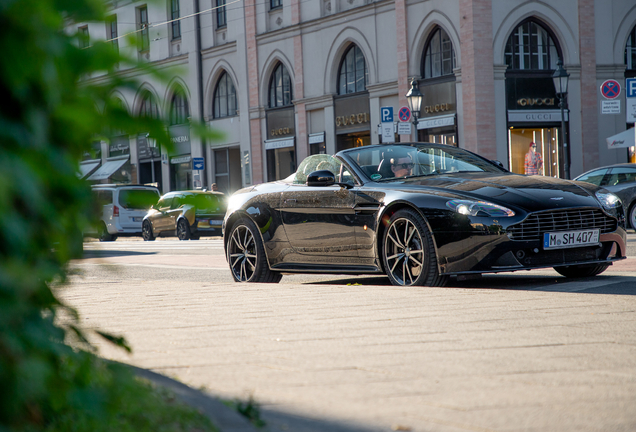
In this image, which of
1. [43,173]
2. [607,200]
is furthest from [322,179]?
[43,173]

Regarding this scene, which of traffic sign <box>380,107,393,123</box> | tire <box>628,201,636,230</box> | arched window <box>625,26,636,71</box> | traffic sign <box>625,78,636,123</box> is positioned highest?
arched window <box>625,26,636,71</box>

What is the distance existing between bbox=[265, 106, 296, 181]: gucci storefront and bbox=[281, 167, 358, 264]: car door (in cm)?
2694

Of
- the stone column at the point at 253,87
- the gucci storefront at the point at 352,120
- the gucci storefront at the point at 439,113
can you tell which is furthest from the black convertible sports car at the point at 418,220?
the stone column at the point at 253,87

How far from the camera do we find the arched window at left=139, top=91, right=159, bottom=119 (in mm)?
1476

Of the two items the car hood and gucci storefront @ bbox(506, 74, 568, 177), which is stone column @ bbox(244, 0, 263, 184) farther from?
the car hood

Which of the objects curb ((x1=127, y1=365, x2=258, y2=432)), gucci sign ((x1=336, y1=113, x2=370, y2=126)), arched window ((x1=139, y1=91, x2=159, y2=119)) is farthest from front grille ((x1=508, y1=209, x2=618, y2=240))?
gucci sign ((x1=336, y1=113, x2=370, y2=126))

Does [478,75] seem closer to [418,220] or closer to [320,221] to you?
[320,221]

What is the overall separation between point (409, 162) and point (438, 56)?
A: 21661 mm

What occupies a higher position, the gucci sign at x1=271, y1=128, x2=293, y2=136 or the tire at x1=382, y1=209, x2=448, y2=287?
the gucci sign at x1=271, y1=128, x2=293, y2=136

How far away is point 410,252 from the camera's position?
7332 millimetres

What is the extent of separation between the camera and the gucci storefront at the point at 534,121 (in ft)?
92.1

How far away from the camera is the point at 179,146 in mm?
1517

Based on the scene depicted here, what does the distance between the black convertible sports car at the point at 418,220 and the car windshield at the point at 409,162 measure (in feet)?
Result: 0.04

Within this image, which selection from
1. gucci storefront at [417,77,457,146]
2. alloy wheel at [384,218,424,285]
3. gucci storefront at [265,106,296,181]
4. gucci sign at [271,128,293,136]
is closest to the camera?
alloy wheel at [384,218,424,285]
